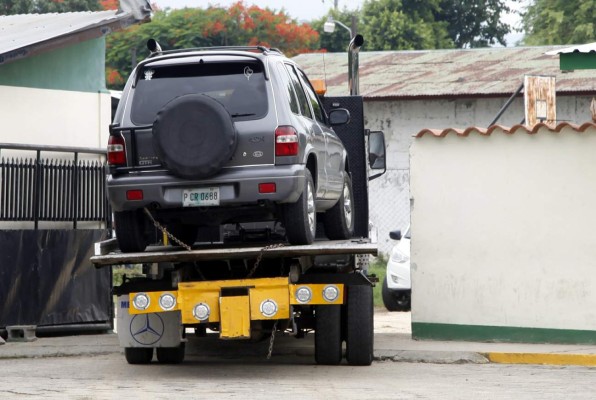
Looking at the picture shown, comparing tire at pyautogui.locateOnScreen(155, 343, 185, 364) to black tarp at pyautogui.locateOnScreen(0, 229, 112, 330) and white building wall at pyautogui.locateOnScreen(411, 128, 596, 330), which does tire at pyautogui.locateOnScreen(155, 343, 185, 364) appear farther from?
white building wall at pyautogui.locateOnScreen(411, 128, 596, 330)

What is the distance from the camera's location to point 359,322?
12180 mm

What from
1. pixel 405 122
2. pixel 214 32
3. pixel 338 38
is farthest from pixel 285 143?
pixel 338 38

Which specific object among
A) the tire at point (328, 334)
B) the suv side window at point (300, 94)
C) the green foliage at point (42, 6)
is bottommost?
the tire at point (328, 334)

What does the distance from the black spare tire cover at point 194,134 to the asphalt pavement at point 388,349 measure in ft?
10.8

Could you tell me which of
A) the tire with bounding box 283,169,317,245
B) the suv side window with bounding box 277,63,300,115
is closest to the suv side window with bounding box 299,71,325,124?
the suv side window with bounding box 277,63,300,115

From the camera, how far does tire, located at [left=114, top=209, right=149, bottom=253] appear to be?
11859 millimetres

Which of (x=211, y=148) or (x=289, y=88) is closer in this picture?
(x=211, y=148)

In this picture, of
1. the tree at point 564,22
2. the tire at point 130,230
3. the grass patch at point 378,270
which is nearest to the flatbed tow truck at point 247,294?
the tire at point 130,230

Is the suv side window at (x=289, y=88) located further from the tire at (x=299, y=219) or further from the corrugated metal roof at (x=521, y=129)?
the corrugated metal roof at (x=521, y=129)

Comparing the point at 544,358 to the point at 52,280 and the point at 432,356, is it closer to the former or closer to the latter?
the point at 432,356

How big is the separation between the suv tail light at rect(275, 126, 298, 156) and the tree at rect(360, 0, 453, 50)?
155 feet

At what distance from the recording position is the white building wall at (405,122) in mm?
31891

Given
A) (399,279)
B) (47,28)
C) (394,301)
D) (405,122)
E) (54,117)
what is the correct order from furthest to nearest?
(405,122) < (394,301) < (399,279) < (47,28) < (54,117)

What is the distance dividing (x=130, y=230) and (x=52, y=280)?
13.8ft
